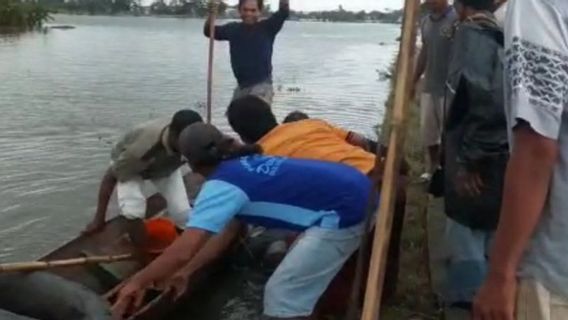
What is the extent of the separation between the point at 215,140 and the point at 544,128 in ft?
9.27

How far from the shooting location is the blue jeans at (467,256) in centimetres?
509

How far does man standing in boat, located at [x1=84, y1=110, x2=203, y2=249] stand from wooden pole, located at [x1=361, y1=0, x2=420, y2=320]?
2568 millimetres

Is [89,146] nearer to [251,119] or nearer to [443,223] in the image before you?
[443,223]

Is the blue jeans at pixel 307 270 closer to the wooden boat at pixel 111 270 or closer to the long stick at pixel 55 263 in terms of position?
the wooden boat at pixel 111 270

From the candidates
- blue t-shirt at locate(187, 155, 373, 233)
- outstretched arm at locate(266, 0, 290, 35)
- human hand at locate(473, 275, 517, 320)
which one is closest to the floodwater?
blue t-shirt at locate(187, 155, 373, 233)

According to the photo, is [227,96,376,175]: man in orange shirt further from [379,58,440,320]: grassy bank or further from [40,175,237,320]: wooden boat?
[40,175,237,320]: wooden boat

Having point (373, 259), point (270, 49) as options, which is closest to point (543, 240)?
point (373, 259)

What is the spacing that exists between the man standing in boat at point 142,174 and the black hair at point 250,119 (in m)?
1.14

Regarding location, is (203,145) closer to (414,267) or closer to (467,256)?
(467,256)

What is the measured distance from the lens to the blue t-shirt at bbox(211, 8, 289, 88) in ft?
31.0

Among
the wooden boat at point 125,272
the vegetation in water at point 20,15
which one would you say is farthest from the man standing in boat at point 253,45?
the vegetation in water at point 20,15

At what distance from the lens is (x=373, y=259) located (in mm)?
3701

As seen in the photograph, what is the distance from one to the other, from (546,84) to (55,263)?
4121 millimetres

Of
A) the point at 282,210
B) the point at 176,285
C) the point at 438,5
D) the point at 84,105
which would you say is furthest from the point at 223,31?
the point at 84,105
